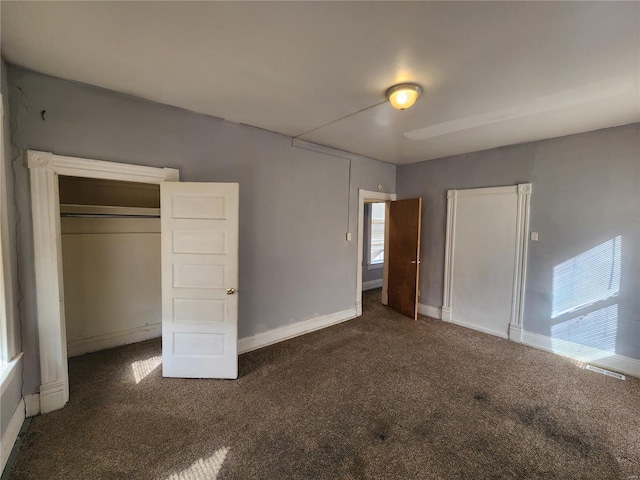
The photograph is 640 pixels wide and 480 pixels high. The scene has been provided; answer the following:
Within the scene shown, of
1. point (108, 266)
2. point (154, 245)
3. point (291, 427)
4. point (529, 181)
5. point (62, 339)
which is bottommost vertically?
point (291, 427)

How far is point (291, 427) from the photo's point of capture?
1.91 m

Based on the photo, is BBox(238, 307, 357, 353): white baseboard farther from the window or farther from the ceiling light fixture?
the ceiling light fixture

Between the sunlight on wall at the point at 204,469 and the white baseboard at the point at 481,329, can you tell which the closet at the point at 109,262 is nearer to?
the sunlight on wall at the point at 204,469

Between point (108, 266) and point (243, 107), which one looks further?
point (108, 266)

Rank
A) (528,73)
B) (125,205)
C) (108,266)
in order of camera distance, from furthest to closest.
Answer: (125,205) → (108,266) → (528,73)

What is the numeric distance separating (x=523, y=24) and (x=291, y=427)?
2902 mm

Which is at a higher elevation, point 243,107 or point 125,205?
point 243,107

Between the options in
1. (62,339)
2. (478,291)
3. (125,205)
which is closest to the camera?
(62,339)

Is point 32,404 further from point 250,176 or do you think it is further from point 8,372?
point 250,176

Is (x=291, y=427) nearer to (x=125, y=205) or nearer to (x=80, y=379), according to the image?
(x=80, y=379)

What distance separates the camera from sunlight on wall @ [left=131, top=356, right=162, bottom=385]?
8.18ft

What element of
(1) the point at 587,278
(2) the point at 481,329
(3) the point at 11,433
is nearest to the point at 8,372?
(3) the point at 11,433

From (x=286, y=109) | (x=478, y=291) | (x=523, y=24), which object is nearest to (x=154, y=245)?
(x=286, y=109)

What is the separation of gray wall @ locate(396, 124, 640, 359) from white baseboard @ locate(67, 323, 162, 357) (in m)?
4.74
